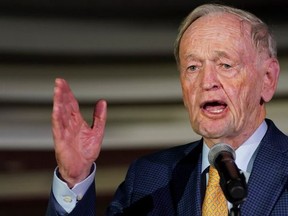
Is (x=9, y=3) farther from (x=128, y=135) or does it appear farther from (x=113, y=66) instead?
(x=128, y=135)

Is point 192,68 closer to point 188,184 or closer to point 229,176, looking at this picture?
point 188,184

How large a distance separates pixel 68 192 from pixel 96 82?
4.46ft

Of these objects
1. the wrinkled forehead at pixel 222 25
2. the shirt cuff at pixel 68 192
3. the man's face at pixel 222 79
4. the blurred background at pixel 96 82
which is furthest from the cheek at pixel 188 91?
the blurred background at pixel 96 82

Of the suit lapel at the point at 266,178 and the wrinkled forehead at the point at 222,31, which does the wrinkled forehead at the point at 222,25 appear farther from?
the suit lapel at the point at 266,178

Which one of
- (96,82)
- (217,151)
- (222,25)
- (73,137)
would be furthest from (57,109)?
(96,82)

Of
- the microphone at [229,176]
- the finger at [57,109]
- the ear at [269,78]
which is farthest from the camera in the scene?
the ear at [269,78]

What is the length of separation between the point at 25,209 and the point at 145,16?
33.0 inches

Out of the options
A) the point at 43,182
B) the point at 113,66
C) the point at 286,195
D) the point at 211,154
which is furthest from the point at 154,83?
the point at 211,154

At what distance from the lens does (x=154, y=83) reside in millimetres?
2695

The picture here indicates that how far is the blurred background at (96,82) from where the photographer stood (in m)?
2.51

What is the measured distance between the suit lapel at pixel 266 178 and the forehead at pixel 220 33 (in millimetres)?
200

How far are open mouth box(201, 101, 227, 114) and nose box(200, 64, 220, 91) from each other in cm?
3

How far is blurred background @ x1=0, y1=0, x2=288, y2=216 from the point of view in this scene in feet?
8.25

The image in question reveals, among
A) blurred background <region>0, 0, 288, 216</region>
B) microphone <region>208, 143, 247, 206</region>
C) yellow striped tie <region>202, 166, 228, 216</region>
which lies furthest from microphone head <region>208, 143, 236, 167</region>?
blurred background <region>0, 0, 288, 216</region>
